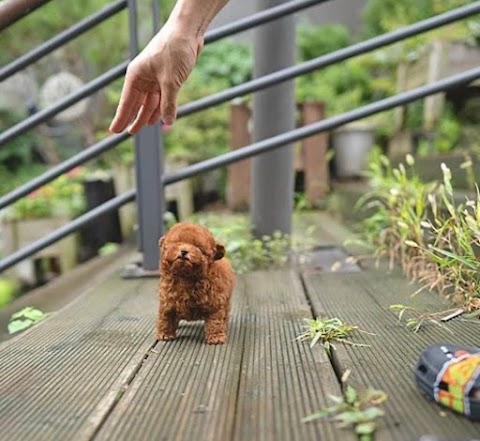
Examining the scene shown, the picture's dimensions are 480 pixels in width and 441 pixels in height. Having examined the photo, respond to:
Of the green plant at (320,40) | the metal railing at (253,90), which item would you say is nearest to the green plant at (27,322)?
the metal railing at (253,90)

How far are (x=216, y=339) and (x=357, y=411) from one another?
0.43m

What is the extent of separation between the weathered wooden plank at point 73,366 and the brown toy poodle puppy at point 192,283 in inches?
3.6

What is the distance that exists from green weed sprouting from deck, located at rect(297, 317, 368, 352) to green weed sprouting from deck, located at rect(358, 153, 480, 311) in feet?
0.97

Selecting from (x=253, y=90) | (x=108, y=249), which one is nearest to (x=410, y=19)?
(x=108, y=249)

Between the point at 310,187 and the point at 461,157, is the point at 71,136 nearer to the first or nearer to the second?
the point at 310,187

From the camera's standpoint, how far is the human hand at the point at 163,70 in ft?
3.65

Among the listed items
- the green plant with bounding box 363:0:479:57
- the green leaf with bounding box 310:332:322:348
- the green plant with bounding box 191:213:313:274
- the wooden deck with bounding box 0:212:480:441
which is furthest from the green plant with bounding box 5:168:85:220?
the green plant with bounding box 363:0:479:57

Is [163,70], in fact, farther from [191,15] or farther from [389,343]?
[389,343]

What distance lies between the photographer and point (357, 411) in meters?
0.81

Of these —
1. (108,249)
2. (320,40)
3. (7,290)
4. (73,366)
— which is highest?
(320,40)

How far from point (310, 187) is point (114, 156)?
6.70ft

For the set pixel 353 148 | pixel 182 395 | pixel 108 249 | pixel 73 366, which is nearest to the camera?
pixel 182 395

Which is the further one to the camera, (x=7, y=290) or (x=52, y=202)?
(x=52, y=202)

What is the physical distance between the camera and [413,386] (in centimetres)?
90
